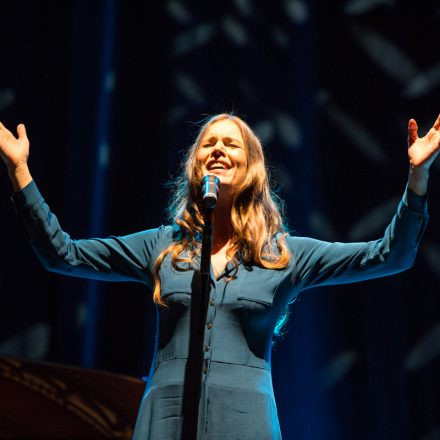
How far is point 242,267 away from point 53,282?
1.54 meters

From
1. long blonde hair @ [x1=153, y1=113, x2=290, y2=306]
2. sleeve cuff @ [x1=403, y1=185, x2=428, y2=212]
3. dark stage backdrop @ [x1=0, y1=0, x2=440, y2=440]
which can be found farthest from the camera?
dark stage backdrop @ [x1=0, y1=0, x2=440, y2=440]

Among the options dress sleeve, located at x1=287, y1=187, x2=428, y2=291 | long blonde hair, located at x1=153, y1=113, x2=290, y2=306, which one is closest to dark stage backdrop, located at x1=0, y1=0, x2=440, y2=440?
long blonde hair, located at x1=153, y1=113, x2=290, y2=306

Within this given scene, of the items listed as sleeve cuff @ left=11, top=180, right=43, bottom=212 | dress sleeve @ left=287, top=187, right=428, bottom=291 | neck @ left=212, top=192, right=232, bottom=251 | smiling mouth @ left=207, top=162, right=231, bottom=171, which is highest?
smiling mouth @ left=207, top=162, right=231, bottom=171

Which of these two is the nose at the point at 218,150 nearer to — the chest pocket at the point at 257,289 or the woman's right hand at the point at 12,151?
the chest pocket at the point at 257,289

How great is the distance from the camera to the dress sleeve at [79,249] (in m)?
1.88

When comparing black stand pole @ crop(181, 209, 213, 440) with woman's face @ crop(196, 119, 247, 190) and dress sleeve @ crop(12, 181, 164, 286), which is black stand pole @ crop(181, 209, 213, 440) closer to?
dress sleeve @ crop(12, 181, 164, 286)

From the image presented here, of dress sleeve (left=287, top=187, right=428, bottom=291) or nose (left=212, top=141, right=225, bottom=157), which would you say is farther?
nose (left=212, top=141, right=225, bottom=157)

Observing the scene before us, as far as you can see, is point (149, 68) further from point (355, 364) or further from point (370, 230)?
point (355, 364)

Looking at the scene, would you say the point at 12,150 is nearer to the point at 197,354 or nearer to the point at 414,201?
the point at 197,354

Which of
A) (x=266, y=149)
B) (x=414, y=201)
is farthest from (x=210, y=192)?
(x=266, y=149)

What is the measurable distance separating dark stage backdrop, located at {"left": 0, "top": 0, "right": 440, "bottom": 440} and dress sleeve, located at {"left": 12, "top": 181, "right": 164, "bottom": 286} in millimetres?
1134

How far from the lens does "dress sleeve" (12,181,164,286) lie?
1.88m

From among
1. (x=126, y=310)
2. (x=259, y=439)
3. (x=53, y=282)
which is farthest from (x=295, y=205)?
(x=259, y=439)

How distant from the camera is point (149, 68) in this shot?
3479 mm
